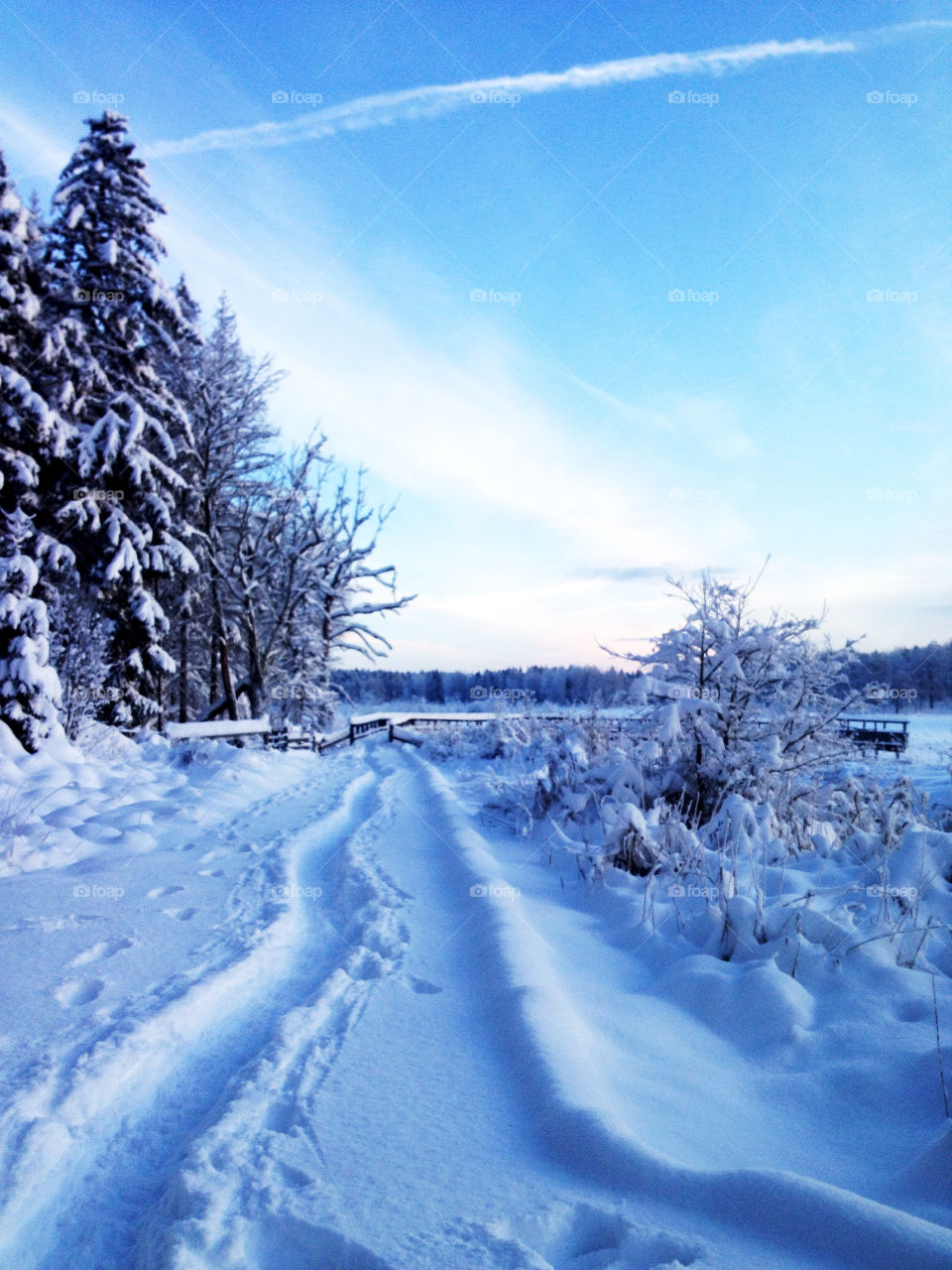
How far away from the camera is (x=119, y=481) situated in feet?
49.5

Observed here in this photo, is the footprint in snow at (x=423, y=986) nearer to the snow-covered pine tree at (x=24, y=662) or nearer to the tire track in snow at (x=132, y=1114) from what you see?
the tire track in snow at (x=132, y=1114)

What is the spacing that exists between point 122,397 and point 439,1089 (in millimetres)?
16150

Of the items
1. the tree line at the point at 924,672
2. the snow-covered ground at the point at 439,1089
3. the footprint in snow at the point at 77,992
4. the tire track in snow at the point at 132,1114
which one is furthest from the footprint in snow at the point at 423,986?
the tree line at the point at 924,672

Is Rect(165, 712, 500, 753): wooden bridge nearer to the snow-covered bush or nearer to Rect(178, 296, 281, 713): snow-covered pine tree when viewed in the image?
Rect(178, 296, 281, 713): snow-covered pine tree

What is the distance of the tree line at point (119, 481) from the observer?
39.9 ft

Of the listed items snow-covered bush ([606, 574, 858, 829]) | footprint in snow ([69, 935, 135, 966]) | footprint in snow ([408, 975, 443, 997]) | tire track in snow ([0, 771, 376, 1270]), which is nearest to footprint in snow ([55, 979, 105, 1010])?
footprint in snow ([69, 935, 135, 966])

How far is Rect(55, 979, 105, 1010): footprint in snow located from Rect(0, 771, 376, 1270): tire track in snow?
0.49m

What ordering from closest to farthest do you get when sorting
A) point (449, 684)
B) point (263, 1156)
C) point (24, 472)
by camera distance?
point (263, 1156) → point (24, 472) → point (449, 684)

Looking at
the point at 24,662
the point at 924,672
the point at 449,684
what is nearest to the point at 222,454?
the point at 24,662

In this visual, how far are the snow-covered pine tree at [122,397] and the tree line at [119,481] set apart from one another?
1.8 inches

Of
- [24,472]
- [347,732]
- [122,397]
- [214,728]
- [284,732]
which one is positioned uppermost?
[122,397]

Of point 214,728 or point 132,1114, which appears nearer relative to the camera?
point 132,1114

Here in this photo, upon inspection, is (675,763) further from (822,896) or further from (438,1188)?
(438,1188)

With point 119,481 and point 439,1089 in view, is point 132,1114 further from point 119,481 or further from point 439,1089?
point 119,481
